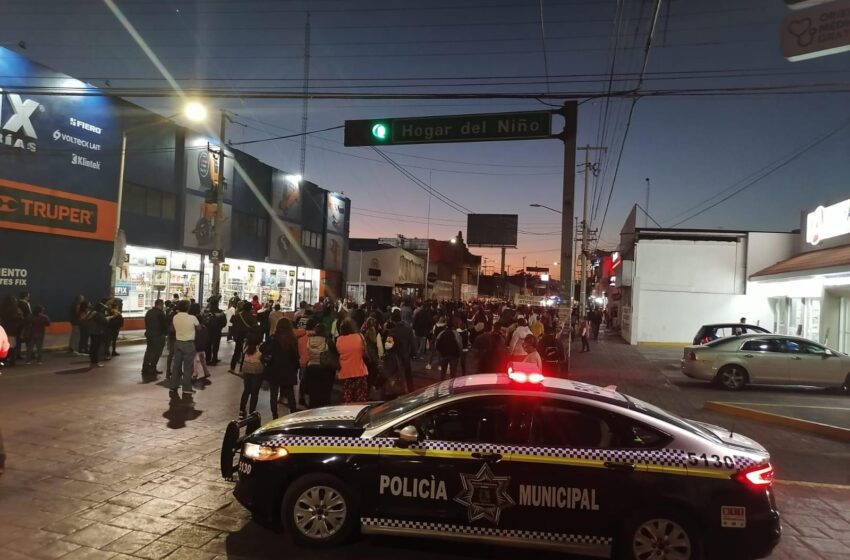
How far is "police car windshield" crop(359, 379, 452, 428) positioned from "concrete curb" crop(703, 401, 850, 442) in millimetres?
7691

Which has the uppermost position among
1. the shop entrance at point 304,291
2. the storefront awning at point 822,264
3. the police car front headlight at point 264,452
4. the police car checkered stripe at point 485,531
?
the storefront awning at point 822,264

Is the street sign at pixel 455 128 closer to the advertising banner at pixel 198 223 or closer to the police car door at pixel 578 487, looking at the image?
the police car door at pixel 578 487

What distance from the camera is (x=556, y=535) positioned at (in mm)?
4191

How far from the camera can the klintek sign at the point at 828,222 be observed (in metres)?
17.3

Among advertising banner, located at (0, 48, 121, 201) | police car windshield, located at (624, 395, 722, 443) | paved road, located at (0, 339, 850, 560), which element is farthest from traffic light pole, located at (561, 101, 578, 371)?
advertising banner, located at (0, 48, 121, 201)

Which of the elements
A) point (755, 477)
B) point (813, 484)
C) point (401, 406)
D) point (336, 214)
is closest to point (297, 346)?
point (401, 406)

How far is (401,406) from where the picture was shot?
494 cm

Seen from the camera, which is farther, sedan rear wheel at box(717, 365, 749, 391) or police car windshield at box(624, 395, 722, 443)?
sedan rear wheel at box(717, 365, 749, 391)

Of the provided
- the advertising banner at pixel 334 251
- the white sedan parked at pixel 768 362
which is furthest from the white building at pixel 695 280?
the advertising banner at pixel 334 251

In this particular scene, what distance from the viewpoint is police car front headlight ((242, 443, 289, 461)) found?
4531 mm

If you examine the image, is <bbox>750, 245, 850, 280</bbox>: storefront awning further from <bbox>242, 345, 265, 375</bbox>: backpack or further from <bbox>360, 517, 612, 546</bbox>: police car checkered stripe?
<bbox>242, 345, 265, 375</bbox>: backpack

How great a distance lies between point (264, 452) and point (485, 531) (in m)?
1.87

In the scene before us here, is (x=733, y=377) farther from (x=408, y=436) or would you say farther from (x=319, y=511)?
(x=319, y=511)

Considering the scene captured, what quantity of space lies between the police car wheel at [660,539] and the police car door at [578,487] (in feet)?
0.40
